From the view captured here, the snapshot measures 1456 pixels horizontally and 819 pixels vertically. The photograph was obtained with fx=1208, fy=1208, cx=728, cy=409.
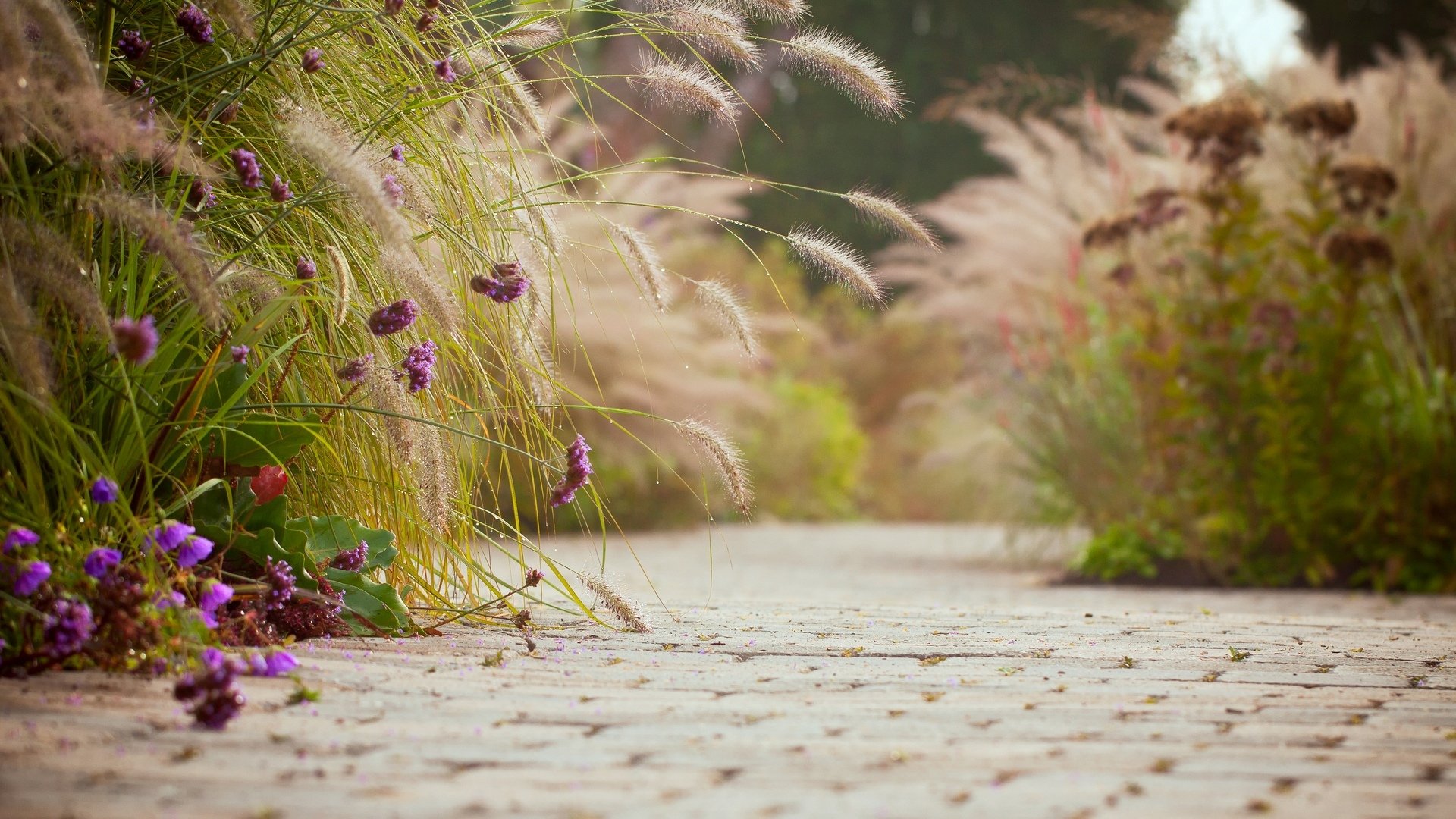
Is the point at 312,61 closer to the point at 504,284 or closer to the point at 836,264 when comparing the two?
the point at 504,284

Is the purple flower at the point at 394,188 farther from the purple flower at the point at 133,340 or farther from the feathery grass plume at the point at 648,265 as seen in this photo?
the purple flower at the point at 133,340

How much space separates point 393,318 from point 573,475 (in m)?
0.42

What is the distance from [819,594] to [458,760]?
94.2 inches

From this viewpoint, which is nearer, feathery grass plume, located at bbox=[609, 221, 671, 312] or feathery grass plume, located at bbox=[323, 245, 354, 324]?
feathery grass plume, located at bbox=[323, 245, 354, 324]

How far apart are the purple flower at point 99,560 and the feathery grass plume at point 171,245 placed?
13.6 inches

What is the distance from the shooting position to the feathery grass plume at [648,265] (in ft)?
7.05

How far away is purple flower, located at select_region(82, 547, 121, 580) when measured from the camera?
161 cm

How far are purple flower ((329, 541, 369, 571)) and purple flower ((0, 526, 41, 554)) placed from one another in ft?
1.69

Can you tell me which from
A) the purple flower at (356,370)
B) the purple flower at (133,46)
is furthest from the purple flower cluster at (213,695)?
the purple flower at (133,46)

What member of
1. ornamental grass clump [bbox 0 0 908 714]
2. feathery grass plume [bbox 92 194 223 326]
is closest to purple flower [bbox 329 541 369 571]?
ornamental grass clump [bbox 0 0 908 714]

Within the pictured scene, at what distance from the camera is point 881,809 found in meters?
1.22

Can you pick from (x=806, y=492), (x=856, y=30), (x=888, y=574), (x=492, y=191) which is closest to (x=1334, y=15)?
(x=856, y=30)

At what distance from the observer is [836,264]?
2.16 meters

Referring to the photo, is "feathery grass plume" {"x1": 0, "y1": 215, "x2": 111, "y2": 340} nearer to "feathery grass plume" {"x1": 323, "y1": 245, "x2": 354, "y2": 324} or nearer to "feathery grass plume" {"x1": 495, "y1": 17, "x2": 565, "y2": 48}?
"feathery grass plume" {"x1": 323, "y1": 245, "x2": 354, "y2": 324}
